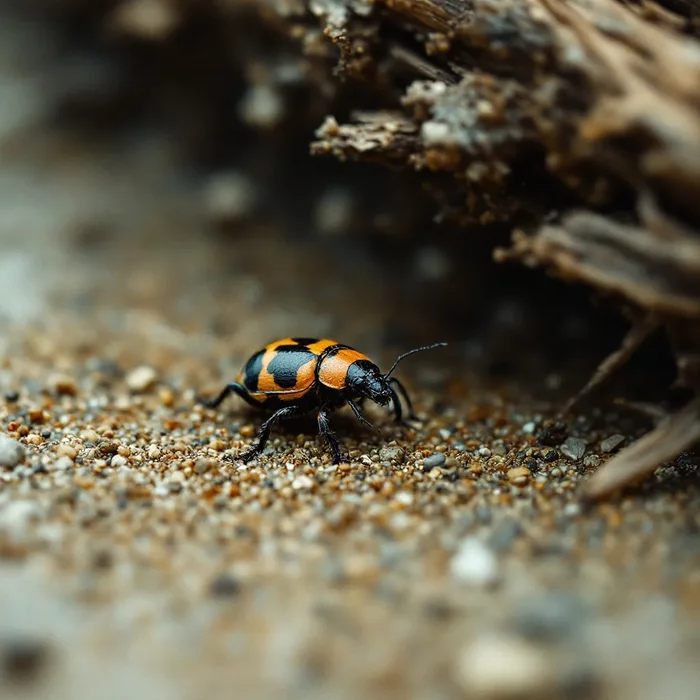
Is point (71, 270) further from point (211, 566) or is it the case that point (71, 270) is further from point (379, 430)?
point (211, 566)

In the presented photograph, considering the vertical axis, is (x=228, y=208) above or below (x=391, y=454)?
above

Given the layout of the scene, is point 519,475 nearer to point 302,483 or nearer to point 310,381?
point 302,483

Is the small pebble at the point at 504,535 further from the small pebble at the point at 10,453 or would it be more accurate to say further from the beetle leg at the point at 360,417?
the small pebble at the point at 10,453

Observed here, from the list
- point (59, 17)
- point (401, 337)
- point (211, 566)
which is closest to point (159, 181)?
point (59, 17)

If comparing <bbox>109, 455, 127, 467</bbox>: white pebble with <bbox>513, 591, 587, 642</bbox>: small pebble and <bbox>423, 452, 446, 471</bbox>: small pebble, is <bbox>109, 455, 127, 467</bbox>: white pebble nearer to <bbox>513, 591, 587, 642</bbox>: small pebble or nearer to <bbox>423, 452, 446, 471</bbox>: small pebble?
<bbox>423, 452, 446, 471</bbox>: small pebble

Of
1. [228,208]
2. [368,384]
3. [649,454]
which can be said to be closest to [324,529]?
[368,384]
